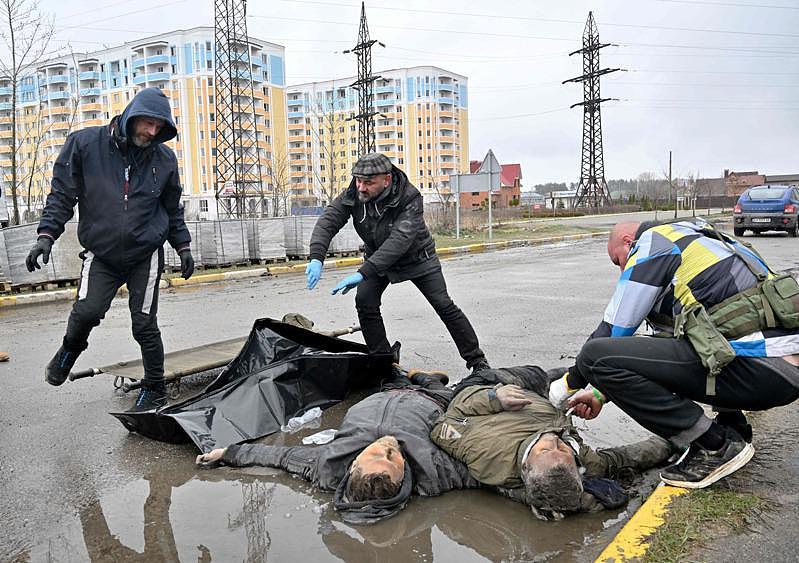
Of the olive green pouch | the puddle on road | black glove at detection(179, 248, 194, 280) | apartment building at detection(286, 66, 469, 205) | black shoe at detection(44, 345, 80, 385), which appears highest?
apartment building at detection(286, 66, 469, 205)

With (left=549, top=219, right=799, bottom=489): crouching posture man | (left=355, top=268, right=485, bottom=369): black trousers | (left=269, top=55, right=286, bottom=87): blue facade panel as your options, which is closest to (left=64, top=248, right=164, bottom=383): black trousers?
(left=355, top=268, right=485, bottom=369): black trousers

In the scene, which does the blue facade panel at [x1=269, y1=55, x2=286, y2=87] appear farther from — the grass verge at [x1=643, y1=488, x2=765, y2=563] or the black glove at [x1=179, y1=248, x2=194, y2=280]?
the grass verge at [x1=643, y1=488, x2=765, y2=563]

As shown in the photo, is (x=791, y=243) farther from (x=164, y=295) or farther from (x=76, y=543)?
(x=76, y=543)

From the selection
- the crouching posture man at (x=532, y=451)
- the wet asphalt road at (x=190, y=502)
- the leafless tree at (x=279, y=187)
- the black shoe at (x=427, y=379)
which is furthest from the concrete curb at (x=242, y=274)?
the leafless tree at (x=279, y=187)

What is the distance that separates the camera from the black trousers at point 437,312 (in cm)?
461

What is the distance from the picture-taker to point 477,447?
2895 mm

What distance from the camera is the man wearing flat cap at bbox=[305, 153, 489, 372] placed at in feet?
14.7

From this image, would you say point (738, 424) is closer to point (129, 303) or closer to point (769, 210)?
point (129, 303)

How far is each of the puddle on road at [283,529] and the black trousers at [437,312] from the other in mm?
1655

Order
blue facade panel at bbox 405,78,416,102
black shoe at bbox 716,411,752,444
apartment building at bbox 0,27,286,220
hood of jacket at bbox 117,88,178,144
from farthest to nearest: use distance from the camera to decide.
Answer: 1. blue facade panel at bbox 405,78,416,102
2. apartment building at bbox 0,27,286,220
3. hood of jacket at bbox 117,88,178,144
4. black shoe at bbox 716,411,752,444

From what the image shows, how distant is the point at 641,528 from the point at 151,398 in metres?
3.04

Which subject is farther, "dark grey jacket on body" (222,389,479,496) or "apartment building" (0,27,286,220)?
"apartment building" (0,27,286,220)

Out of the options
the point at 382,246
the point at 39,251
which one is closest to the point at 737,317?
the point at 382,246

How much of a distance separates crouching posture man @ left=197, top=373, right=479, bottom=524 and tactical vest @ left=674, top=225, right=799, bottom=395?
44.9 inches
